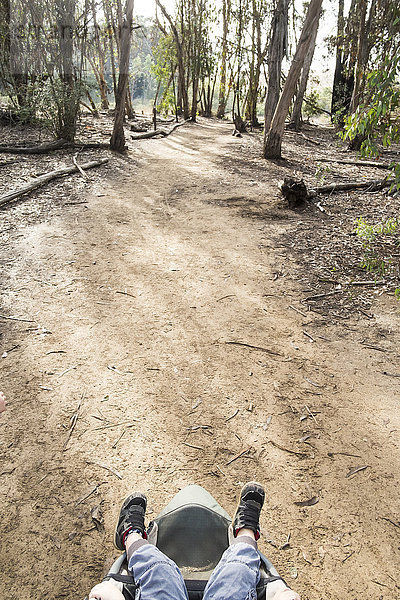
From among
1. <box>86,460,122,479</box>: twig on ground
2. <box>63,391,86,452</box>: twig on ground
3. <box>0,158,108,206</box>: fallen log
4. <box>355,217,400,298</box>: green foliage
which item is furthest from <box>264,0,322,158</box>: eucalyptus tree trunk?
<box>86,460,122,479</box>: twig on ground

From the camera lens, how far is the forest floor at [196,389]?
189cm

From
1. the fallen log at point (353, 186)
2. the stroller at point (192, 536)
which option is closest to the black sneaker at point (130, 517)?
the stroller at point (192, 536)

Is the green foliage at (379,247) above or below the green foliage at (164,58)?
below

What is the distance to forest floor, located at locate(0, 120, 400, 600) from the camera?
6.21 feet

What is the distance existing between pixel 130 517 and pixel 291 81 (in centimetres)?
765

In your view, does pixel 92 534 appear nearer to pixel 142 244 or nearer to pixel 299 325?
pixel 299 325

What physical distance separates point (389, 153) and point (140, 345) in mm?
9245

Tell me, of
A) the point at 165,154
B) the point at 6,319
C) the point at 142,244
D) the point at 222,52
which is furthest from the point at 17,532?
the point at 222,52

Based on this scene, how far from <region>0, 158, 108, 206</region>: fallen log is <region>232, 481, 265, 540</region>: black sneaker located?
5015 mm

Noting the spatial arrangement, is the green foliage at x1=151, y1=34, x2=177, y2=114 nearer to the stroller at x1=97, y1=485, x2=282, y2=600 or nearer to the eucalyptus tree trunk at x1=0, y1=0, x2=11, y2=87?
the eucalyptus tree trunk at x1=0, y1=0, x2=11, y2=87

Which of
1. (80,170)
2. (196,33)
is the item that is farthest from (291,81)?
(196,33)

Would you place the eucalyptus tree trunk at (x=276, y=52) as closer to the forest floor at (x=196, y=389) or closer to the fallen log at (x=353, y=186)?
the fallen log at (x=353, y=186)

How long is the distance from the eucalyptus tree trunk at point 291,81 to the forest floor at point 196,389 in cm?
346

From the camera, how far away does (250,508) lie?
1.88 m
